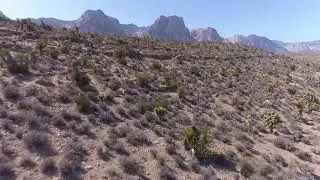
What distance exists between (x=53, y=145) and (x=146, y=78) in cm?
1222

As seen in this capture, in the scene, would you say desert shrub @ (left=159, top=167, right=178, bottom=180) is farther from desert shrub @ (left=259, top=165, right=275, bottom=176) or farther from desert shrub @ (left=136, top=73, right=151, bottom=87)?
desert shrub @ (left=136, top=73, right=151, bottom=87)

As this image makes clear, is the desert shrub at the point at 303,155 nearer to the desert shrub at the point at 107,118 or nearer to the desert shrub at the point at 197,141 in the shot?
the desert shrub at the point at 197,141

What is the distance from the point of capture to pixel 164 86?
25.9 metres

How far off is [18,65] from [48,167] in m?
10.4

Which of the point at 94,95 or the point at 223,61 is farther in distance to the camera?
the point at 223,61

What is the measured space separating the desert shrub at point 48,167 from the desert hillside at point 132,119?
31mm

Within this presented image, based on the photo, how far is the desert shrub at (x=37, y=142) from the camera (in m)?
12.9

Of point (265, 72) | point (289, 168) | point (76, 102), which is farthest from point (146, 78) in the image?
point (265, 72)

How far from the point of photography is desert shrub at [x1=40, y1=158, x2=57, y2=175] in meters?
11.7

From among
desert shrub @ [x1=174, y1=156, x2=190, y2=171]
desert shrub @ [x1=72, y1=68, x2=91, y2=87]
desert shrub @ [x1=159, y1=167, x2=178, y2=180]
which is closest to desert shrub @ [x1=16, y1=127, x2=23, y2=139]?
desert shrub @ [x1=159, y1=167, x2=178, y2=180]

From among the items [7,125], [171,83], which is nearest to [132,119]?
[7,125]

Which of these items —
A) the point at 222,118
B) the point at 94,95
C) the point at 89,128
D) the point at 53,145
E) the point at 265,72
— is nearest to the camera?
the point at 53,145

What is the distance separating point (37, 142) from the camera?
13.1 m

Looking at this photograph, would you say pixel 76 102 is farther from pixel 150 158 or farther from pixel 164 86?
pixel 164 86
